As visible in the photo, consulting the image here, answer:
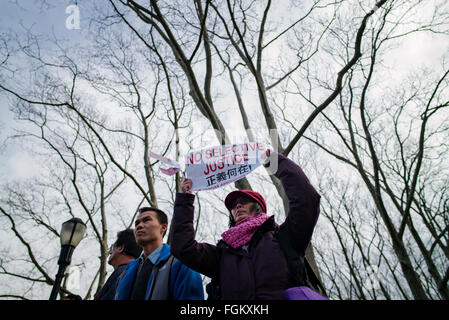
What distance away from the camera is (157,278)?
207 centimetres

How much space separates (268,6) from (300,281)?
18.4 ft

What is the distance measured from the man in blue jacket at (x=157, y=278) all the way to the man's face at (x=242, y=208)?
587mm

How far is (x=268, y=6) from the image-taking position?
5.39 metres

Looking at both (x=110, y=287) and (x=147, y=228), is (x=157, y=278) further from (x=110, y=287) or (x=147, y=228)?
(x=110, y=287)

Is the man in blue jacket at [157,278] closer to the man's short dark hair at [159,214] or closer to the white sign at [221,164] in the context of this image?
the man's short dark hair at [159,214]

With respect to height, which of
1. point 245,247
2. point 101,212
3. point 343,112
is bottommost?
point 245,247

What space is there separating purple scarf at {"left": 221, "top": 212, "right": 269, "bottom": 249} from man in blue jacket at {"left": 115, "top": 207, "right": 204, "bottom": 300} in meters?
0.47

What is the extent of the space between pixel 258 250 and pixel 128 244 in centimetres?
206

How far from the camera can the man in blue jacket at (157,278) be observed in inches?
77.2

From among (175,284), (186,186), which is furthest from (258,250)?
(186,186)

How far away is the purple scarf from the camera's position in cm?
184

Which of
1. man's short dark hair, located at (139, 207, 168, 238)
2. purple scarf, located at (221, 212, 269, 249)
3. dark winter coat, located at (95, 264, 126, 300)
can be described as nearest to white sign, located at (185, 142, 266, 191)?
purple scarf, located at (221, 212, 269, 249)
